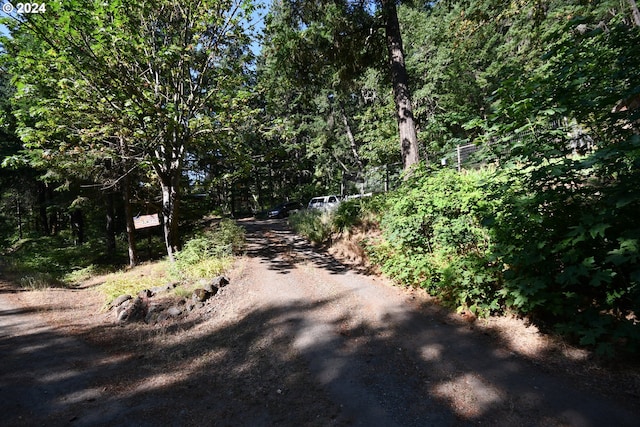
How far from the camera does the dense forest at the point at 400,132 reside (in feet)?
11.6

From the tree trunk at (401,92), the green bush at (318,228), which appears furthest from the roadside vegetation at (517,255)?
the green bush at (318,228)

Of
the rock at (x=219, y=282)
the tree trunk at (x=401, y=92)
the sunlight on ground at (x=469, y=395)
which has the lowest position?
the sunlight on ground at (x=469, y=395)

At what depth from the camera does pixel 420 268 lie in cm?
579

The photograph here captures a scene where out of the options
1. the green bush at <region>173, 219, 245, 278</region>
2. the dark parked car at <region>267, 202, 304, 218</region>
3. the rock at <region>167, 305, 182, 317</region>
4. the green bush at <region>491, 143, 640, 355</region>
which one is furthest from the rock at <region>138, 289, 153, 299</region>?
the dark parked car at <region>267, 202, 304, 218</region>

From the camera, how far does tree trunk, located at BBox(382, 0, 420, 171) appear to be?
9.27 m

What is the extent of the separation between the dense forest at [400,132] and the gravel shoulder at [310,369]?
0.51 m

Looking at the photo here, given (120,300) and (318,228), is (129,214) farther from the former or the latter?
(318,228)

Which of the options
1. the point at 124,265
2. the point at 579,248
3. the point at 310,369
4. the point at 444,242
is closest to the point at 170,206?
the point at 124,265

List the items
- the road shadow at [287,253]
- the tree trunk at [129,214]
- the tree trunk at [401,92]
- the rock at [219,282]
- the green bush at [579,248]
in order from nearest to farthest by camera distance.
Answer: the green bush at [579,248] → the rock at [219,282] → the road shadow at [287,253] → the tree trunk at [401,92] → the tree trunk at [129,214]

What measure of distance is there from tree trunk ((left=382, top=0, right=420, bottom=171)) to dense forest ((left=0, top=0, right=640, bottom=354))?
0.05 meters

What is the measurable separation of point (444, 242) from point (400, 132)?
16.6 ft

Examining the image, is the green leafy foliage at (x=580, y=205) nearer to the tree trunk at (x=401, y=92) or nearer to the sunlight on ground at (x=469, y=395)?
the sunlight on ground at (x=469, y=395)

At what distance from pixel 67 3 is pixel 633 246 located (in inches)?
391

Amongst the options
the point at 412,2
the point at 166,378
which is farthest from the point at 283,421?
the point at 412,2
